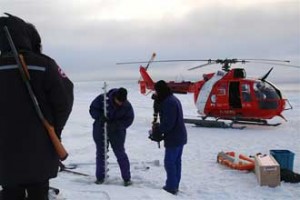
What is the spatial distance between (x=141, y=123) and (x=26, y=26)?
14.1 m

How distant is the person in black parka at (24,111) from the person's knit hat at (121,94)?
132 inches

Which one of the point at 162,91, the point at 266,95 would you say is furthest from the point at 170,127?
the point at 266,95

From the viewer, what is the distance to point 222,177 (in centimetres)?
763

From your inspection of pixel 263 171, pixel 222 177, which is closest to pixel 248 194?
pixel 263 171

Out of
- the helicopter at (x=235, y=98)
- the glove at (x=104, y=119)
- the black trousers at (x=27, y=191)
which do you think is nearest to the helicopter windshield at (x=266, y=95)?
the helicopter at (x=235, y=98)

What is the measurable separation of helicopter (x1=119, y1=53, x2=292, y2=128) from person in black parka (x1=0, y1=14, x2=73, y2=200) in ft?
40.1

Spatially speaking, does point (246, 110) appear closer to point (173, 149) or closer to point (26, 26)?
point (173, 149)

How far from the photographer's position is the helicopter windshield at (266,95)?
48.2 feet

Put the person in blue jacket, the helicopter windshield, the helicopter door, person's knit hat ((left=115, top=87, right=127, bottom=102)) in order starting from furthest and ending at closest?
the helicopter door
the helicopter windshield
person's knit hat ((left=115, top=87, right=127, bottom=102))
the person in blue jacket

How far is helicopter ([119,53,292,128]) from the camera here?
14781 millimetres

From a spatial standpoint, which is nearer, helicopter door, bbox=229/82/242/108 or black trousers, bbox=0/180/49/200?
black trousers, bbox=0/180/49/200

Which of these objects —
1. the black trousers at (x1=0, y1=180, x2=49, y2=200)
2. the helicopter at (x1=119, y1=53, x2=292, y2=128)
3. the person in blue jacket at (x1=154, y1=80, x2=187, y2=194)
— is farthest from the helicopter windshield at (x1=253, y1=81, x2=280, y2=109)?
the black trousers at (x1=0, y1=180, x2=49, y2=200)

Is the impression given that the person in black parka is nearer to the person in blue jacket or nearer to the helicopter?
the person in blue jacket

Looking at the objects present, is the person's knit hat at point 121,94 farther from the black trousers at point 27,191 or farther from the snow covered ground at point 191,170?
the black trousers at point 27,191
